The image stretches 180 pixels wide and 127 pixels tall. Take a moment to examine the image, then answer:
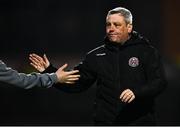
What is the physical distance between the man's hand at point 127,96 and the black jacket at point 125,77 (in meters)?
0.15

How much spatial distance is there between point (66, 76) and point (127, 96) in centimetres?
60

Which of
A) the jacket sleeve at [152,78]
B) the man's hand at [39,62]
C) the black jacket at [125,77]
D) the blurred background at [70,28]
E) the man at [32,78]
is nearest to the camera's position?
the man at [32,78]

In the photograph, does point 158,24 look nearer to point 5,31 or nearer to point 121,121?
point 5,31

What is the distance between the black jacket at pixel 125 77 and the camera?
687cm

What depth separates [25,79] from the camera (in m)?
6.58

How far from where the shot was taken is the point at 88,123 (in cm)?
1286

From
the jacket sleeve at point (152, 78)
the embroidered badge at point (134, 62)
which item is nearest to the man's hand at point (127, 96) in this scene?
the jacket sleeve at point (152, 78)

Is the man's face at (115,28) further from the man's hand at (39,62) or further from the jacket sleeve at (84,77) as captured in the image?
the man's hand at (39,62)

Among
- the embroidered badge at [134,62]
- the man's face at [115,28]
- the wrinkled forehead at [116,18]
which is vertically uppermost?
the wrinkled forehead at [116,18]

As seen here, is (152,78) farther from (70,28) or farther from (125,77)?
(70,28)

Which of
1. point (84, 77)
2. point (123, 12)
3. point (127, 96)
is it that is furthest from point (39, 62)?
point (127, 96)

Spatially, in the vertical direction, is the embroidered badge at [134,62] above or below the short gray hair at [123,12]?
below

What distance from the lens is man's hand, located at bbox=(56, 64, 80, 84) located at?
6.80 metres

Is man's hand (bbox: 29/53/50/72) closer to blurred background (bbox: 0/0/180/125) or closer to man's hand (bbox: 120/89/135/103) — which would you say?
man's hand (bbox: 120/89/135/103)
